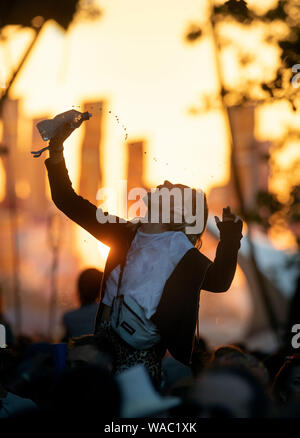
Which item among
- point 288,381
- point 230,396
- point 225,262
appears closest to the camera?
point 230,396

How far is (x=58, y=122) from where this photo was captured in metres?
2.43

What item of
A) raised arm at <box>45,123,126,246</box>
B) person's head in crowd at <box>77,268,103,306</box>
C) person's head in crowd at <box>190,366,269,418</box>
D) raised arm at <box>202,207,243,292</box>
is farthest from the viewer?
person's head in crowd at <box>77,268,103,306</box>

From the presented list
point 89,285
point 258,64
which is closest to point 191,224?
point 89,285

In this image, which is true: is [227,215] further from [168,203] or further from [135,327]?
[135,327]

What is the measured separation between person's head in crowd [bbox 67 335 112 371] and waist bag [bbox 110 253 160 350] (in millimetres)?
99

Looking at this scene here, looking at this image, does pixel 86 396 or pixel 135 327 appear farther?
pixel 135 327

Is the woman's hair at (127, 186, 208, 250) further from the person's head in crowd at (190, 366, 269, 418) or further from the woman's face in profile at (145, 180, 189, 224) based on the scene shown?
the person's head in crowd at (190, 366, 269, 418)

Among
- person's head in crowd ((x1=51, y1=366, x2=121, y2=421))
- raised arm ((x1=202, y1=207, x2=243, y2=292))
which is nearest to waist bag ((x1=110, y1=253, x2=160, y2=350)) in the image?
raised arm ((x1=202, y1=207, x2=243, y2=292))

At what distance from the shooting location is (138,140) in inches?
114

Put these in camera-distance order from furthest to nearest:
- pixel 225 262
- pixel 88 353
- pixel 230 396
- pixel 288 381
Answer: pixel 288 381 < pixel 88 353 < pixel 225 262 < pixel 230 396

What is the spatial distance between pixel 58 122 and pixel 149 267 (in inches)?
26.7

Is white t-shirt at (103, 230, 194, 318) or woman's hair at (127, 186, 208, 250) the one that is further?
woman's hair at (127, 186, 208, 250)

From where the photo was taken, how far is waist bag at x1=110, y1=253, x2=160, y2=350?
233cm

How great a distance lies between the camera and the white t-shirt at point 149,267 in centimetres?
236
